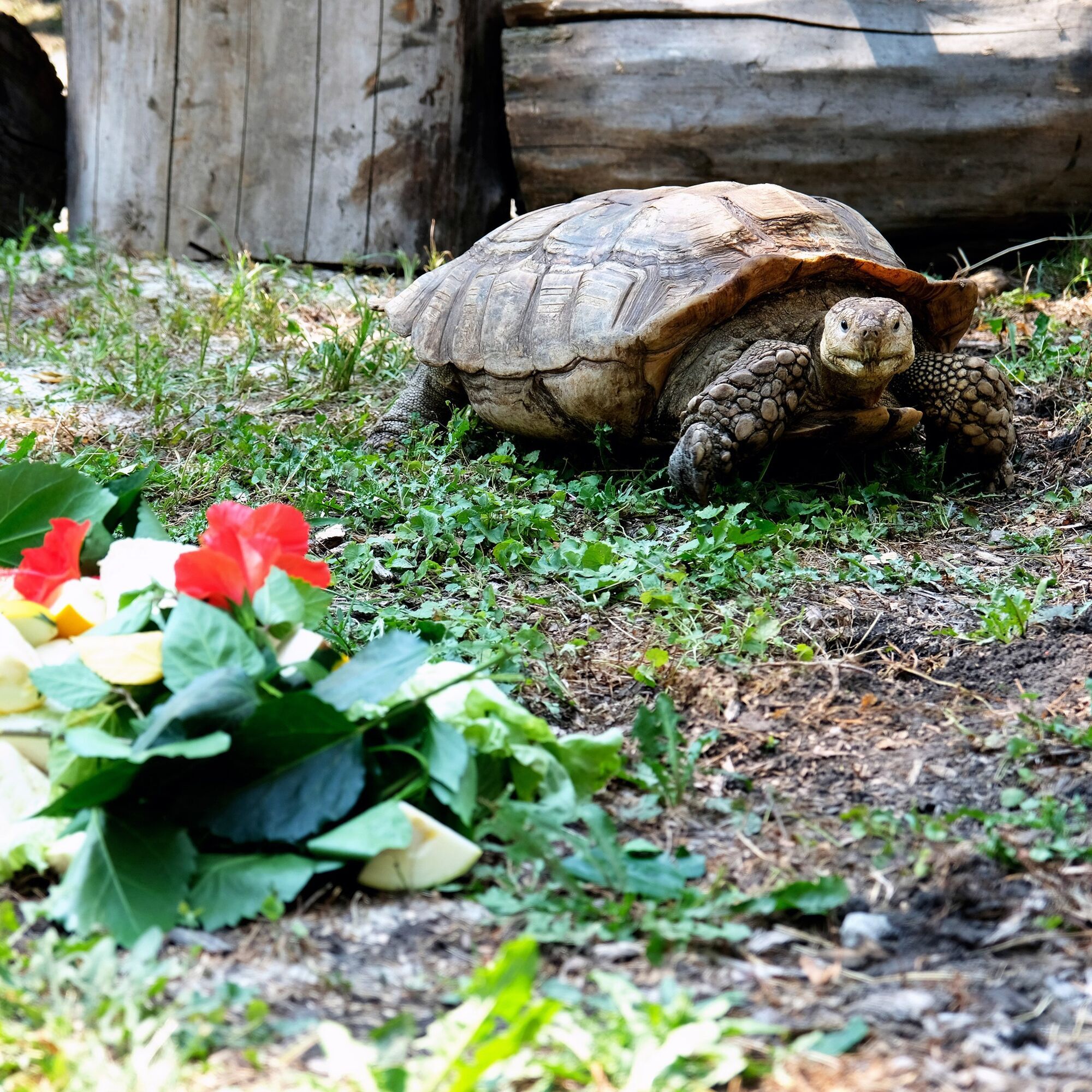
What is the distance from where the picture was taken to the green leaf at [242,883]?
1.69 metres

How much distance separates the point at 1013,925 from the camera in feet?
5.58

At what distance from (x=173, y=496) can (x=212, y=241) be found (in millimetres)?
2958

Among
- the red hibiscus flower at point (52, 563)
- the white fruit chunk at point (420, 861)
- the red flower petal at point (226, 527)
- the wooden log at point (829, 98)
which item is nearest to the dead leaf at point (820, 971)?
the white fruit chunk at point (420, 861)

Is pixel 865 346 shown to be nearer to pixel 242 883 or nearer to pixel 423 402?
pixel 423 402

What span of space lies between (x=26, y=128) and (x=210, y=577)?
220 inches

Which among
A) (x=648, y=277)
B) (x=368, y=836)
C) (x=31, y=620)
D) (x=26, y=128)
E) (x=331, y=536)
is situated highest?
(x=26, y=128)

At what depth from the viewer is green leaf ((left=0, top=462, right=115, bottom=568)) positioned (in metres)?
2.52

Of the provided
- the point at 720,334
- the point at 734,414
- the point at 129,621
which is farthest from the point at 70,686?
the point at 720,334

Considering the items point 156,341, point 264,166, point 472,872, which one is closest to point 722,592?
point 472,872

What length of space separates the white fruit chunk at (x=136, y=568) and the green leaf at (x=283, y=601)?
0.21 m

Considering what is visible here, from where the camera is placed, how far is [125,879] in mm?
1678

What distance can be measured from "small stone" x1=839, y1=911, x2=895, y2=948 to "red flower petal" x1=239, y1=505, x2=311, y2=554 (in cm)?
120

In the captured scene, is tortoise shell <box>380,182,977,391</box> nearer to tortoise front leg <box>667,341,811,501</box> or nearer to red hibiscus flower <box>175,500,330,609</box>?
tortoise front leg <box>667,341,811,501</box>

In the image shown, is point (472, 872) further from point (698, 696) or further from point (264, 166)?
point (264, 166)
